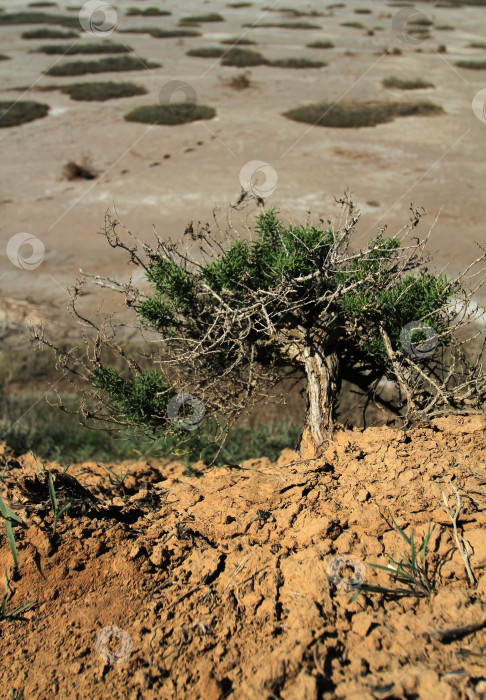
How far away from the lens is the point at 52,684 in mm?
1959

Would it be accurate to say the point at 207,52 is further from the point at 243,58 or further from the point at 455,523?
the point at 455,523

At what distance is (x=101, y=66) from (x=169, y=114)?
9.51m

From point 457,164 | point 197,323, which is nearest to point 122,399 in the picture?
point 197,323

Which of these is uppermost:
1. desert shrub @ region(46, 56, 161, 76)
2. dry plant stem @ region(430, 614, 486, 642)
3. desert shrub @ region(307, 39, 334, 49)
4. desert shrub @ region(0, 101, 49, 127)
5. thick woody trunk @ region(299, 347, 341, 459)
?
dry plant stem @ region(430, 614, 486, 642)

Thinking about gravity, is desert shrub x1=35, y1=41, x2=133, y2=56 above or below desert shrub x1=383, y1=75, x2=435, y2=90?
below

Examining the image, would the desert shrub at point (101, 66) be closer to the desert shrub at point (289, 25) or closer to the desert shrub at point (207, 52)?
the desert shrub at point (207, 52)

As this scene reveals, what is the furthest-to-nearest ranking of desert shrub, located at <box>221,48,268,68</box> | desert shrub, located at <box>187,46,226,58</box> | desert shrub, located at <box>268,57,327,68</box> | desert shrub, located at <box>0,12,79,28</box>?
desert shrub, located at <box>0,12,79,28</box>
desert shrub, located at <box>187,46,226,58</box>
desert shrub, located at <box>221,48,268,68</box>
desert shrub, located at <box>268,57,327,68</box>

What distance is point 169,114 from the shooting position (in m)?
15.8

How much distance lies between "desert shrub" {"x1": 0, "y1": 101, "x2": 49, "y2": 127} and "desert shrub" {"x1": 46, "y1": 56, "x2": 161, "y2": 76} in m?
5.49

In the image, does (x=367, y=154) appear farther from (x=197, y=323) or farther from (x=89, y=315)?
(x=197, y=323)

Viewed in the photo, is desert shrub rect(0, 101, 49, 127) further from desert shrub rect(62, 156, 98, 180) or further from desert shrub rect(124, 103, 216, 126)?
desert shrub rect(62, 156, 98, 180)

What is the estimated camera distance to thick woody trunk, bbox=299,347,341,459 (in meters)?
3.12

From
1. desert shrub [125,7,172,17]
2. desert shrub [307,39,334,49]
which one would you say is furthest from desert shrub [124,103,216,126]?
desert shrub [125,7,172,17]

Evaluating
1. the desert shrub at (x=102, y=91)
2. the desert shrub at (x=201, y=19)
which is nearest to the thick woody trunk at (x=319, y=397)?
the desert shrub at (x=102, y=91)
